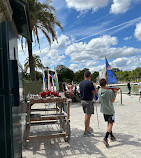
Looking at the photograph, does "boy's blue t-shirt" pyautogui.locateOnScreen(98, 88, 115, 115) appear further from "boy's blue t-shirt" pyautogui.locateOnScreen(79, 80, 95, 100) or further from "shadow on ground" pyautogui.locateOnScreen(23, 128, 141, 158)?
"shadow on ground" pyautogui.locateOnScreen(23, 128, 141, 158)

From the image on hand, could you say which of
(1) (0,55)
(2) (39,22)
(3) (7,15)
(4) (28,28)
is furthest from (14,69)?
(2) (39,22)

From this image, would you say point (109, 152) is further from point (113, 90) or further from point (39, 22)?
point (39, 22)

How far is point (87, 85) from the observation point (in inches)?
213

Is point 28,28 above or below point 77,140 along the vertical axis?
above

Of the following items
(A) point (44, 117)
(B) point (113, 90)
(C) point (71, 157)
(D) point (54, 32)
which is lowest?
(C) point (71, 157)

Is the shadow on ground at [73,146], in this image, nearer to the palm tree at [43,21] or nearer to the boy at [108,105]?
the boy at [108,105]

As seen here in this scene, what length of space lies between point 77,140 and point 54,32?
11977mm

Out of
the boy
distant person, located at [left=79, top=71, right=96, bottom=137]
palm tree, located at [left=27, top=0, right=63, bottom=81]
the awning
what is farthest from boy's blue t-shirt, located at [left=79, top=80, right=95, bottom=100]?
palm tree, located at [left=27, top=0, right=63, bottom=81]

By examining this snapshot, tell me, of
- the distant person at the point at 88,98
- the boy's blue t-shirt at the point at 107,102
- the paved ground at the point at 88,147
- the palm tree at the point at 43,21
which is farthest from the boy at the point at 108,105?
the palm tree at the point at 43,21

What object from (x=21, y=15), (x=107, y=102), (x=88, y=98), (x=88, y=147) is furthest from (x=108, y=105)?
(x=21, y=15)

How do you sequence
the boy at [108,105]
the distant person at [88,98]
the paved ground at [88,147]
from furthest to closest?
the distant person at [88,98]
the boy at [108,105]
the paved ground at [88,147]

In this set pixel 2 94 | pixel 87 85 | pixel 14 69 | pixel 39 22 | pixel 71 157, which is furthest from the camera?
pixel 39 22

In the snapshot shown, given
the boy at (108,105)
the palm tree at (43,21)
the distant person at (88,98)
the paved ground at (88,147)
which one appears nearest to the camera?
the paved ground at (88,147)

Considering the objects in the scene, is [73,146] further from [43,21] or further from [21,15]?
[43,21]
